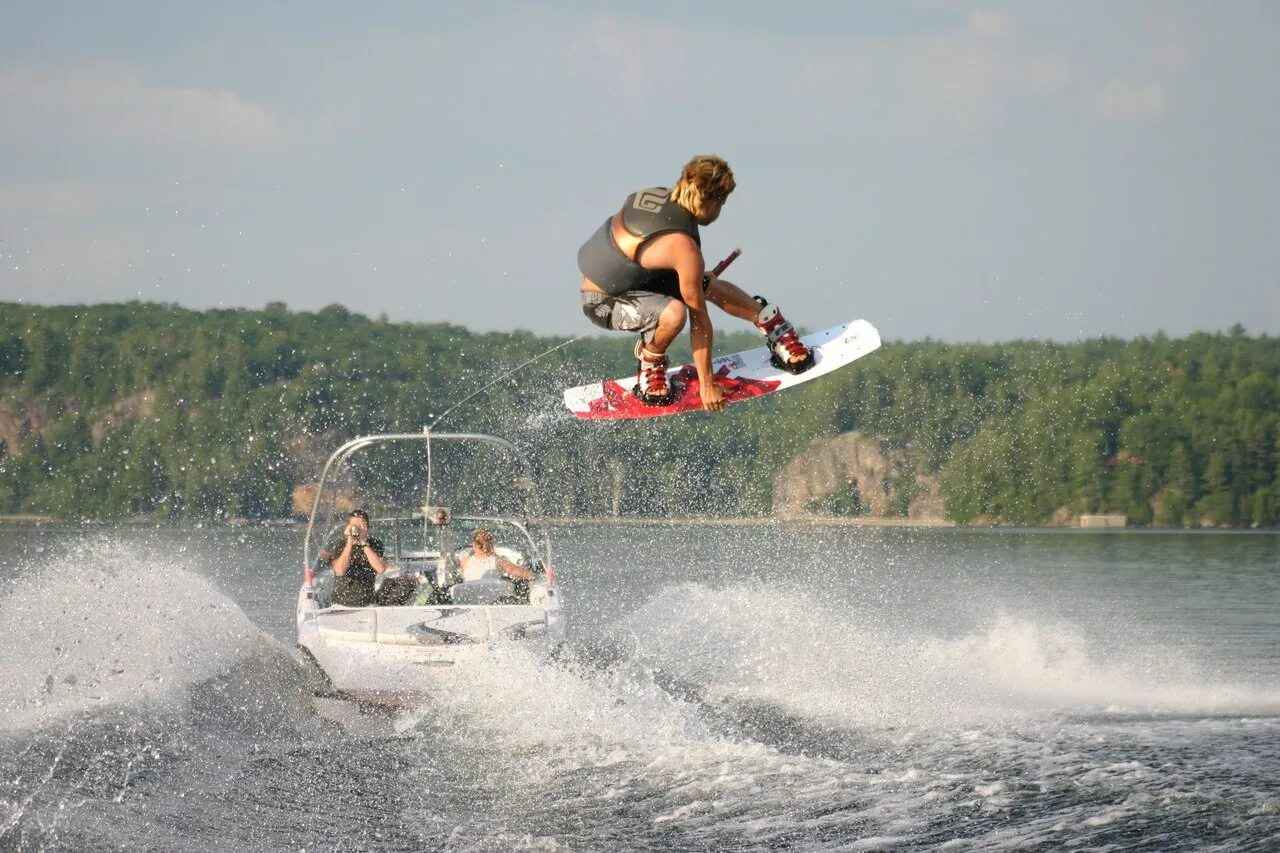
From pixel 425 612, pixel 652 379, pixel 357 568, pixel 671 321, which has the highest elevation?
pixel 671 321

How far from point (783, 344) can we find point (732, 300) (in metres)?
0.77

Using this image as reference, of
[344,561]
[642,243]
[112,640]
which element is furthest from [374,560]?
[642,243]

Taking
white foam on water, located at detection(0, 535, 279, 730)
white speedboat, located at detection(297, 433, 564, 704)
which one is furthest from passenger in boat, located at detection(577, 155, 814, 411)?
white foam on water, located at detection(0, 535, 279, 730)

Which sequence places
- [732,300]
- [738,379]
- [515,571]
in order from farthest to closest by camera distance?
[515,571]
[738,379]
[732,300]

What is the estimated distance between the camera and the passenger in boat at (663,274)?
8.21m

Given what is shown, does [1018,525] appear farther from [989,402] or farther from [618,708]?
[618,708]

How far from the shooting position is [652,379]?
9.34 meters

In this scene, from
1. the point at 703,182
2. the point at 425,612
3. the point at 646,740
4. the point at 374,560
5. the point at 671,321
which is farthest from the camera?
the point at 374,560

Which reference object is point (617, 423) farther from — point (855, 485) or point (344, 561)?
point (344, 561)

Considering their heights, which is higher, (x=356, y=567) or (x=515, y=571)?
(x=356, y=567)

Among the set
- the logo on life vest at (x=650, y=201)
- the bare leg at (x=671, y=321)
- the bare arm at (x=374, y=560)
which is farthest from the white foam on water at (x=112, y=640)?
the logo on life vest at (x=650, y=201)

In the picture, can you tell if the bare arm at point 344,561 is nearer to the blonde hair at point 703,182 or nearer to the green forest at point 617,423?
the blonde hair at point 703,182

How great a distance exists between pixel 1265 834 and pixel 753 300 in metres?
4.48

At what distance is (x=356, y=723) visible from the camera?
12703 millimetres
